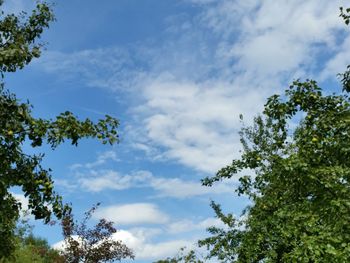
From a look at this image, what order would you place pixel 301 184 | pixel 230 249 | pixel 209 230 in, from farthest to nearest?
pixel 209 230 → pixel 230 249 → pixel 301 184

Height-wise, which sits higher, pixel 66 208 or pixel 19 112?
pixel 19 112

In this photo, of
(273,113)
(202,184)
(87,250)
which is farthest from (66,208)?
(87,250)

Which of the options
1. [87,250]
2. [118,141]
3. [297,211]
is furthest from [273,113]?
[87,250]

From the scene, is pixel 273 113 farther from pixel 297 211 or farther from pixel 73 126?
pixel 73 126

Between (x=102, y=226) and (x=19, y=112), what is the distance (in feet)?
75.5

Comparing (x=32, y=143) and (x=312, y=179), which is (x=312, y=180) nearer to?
(x=312, y=179)

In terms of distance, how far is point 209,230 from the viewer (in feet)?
73.0

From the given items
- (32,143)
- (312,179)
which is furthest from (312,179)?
(32,143)

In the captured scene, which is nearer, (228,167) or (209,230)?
(228,167)

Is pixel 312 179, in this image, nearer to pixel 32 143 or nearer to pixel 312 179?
pixel 312 179

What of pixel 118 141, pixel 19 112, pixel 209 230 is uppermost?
pixel 209 230

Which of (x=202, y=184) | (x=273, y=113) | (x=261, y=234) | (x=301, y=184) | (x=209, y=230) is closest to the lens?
(x=301, y=184)

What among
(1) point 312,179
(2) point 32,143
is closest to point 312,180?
(1) point 312,179

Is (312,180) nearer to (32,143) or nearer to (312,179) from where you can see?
(312,179)
